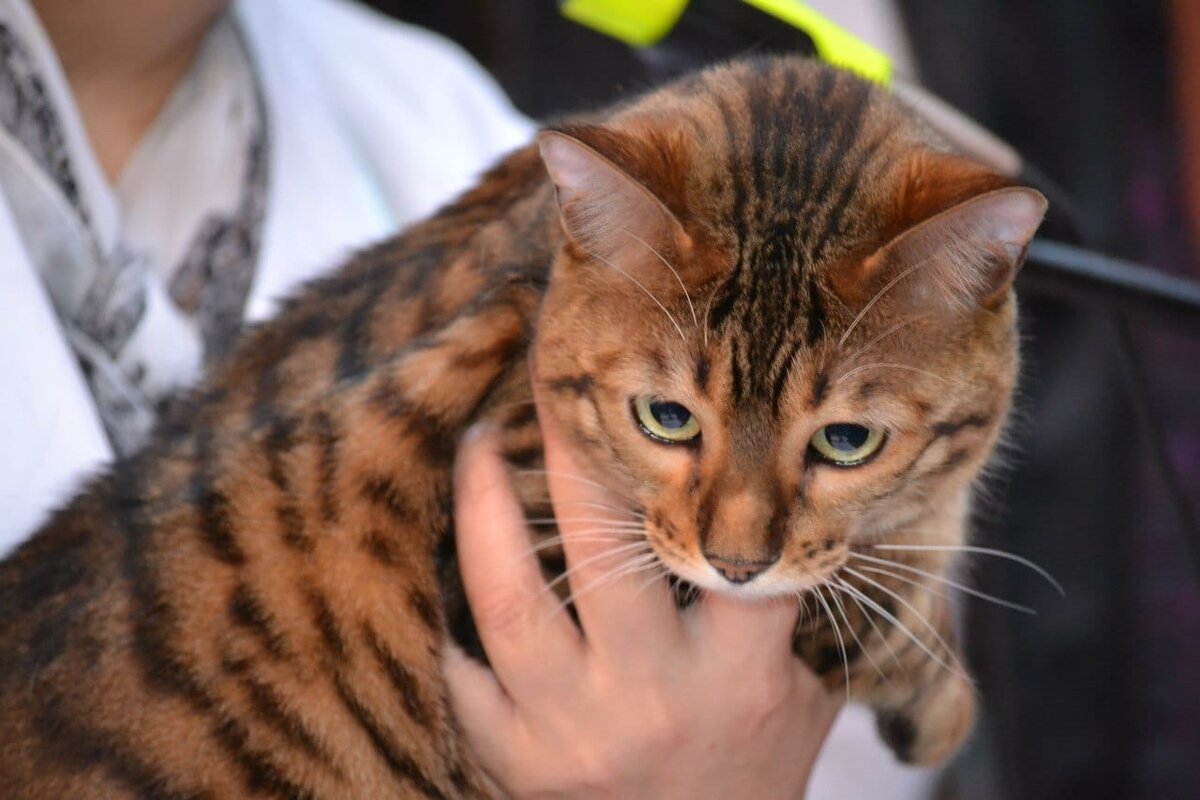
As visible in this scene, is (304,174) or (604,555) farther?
(304,174)

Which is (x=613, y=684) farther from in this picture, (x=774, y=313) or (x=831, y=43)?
(x=831, y=43)

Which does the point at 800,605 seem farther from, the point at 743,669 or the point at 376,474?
the point at 376,474

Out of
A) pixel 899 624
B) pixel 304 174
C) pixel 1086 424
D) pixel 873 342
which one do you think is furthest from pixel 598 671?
pixel 1086 424

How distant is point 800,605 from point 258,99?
0.84 meters

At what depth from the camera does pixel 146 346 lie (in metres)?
1.06

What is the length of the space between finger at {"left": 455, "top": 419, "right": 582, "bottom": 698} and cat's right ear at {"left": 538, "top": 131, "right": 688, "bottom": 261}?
18 centimetres

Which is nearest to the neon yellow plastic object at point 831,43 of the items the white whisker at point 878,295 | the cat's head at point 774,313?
the cat's head at point 774,313

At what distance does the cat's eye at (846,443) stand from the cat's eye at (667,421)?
Answer: 3.2 inches

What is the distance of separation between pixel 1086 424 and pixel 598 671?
43.6 inches

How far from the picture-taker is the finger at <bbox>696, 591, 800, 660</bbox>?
837mm

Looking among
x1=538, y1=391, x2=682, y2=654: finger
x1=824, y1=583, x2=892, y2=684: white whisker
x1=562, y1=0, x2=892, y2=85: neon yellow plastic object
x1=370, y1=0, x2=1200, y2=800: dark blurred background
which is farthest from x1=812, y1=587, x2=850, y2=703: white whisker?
x1=370, y1=0, x2=1200, y2=800: dark blurred background

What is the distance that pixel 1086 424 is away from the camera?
168cm

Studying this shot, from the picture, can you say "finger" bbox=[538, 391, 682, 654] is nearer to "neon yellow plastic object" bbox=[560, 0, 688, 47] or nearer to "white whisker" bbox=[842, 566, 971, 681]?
"white whisker" bbox=[842, 566, 971, 681]

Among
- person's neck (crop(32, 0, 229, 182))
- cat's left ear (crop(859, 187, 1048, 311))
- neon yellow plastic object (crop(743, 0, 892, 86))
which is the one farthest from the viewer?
person's neck (crop(32, 0, 229, 182))
